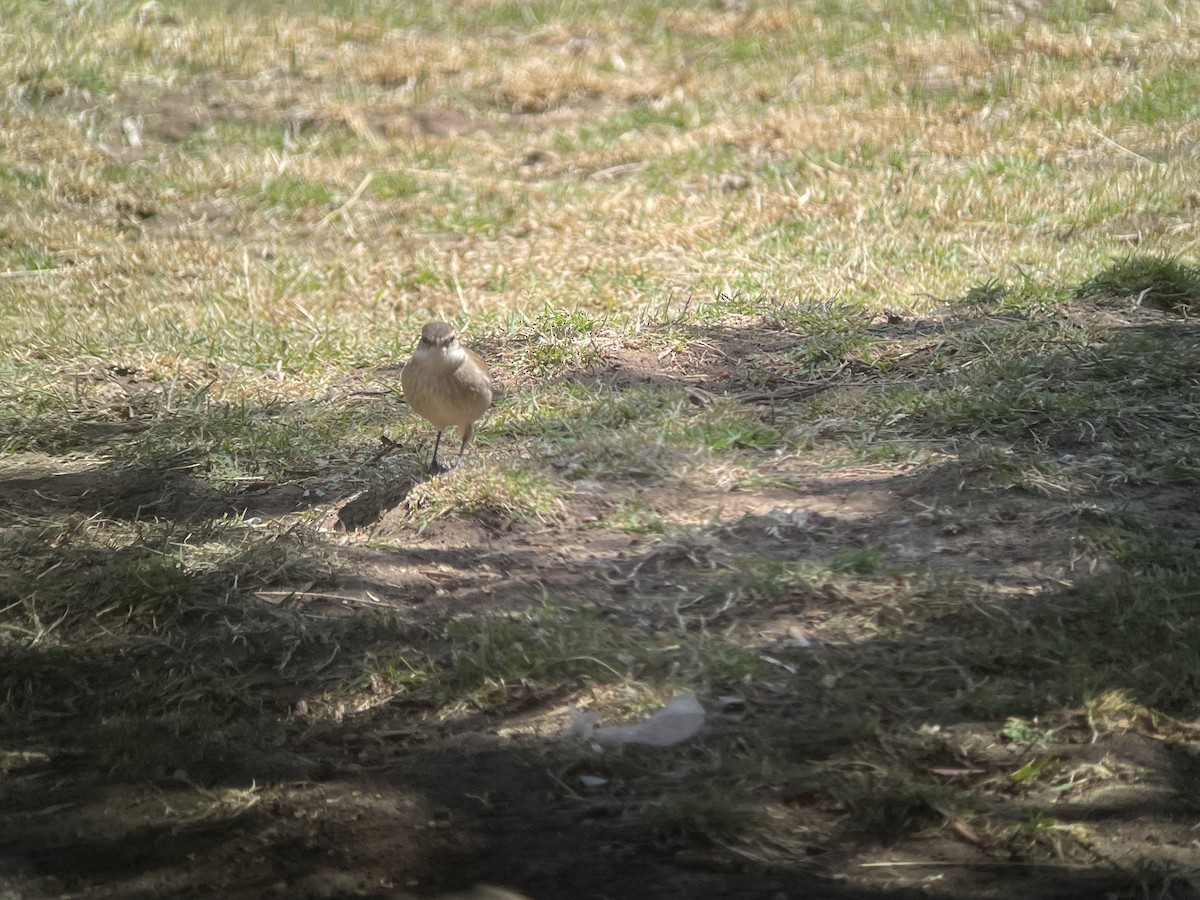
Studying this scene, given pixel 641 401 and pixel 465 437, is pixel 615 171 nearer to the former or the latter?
pixel 641 401

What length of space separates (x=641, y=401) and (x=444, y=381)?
1051 millimetres

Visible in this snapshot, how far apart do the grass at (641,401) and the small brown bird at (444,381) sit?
0.25 m

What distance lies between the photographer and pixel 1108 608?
3.90m

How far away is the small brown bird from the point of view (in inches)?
187

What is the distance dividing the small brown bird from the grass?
245 mm

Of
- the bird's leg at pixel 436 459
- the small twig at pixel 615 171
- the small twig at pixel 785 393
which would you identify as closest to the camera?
the bird's leg at pixel 436 459

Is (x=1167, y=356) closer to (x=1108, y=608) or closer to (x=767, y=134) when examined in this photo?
(x=1108, y=608)

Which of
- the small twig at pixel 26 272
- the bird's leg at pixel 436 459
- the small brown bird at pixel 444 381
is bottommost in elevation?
the bird's leg at pixel 436 459

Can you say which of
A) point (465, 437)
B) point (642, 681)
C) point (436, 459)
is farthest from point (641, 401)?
point (642, 681)

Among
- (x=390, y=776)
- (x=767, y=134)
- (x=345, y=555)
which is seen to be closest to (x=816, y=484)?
(x=345, y=555)


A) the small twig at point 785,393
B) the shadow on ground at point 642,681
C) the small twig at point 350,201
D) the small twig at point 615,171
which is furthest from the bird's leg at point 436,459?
the small twig at point 615,171

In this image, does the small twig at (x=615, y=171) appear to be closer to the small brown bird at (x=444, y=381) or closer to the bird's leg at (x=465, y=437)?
the bird's leg at (x=465, y=437)

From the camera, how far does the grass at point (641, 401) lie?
12.1 feet

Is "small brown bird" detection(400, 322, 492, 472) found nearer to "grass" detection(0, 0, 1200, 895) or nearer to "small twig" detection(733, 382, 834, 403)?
"grass" detection(0, 0, 1200, 895)
